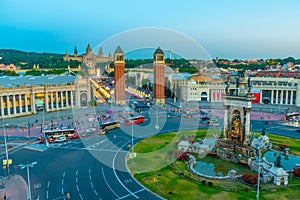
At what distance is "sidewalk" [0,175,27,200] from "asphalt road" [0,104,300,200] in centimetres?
122

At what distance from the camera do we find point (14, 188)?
3503cm

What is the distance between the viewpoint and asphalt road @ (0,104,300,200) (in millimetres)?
33625

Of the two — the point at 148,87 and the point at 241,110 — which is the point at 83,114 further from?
the point at 148,87

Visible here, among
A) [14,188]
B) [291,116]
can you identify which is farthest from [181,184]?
[291,116]

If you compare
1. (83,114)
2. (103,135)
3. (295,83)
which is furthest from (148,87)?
(103,135)

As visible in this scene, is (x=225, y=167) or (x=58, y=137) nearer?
(x=225, y=167)

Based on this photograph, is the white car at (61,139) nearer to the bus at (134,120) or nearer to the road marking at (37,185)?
the bus at (134,120)

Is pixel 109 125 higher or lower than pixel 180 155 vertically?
higher

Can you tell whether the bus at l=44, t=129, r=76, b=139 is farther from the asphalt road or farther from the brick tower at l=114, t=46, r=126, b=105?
the brick tower at l=114, t=46, r=126, b=105

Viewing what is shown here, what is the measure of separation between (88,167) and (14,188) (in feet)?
37.2

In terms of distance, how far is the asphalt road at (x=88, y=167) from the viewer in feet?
110

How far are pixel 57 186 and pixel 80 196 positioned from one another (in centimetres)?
496

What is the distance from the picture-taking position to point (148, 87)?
5915 inches

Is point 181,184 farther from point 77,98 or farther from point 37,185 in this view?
point 77,98
